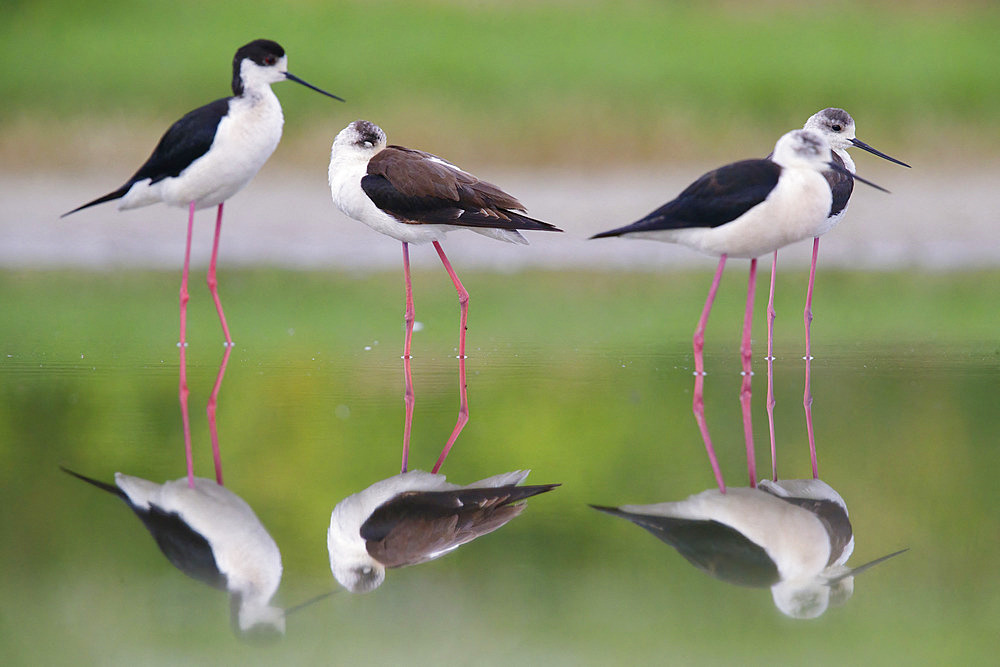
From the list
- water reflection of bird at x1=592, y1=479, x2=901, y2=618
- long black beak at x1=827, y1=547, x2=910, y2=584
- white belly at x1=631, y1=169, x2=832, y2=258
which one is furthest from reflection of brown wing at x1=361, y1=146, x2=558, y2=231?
long black beak at x1=827, y1=547, x2=910, y2=584

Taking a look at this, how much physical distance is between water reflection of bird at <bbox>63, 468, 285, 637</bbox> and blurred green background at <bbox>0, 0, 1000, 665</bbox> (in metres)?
0.04

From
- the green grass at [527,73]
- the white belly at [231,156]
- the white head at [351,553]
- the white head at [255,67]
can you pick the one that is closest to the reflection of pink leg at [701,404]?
the white head at [351,553]

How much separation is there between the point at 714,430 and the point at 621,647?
5.53 feet

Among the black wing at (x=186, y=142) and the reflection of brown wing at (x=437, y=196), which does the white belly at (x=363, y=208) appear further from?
the black wing at (x=186, y=142)

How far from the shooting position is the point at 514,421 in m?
3.97

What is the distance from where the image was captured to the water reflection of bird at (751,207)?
4289 millimetres

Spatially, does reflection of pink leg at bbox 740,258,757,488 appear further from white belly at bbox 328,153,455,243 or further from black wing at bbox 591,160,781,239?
white belly at bbox 328,153,455,243

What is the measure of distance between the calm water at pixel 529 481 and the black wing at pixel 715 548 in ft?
0.12

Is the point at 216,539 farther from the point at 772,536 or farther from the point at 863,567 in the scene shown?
the point at 863,567

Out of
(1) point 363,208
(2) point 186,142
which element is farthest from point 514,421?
Result: (2) point 186,142

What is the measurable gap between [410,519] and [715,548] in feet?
2.18

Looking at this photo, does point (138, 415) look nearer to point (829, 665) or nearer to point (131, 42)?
point (829, 665)

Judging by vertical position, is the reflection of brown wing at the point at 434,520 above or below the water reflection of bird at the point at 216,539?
above

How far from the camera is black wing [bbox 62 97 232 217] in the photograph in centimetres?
569
